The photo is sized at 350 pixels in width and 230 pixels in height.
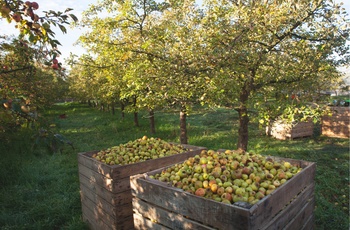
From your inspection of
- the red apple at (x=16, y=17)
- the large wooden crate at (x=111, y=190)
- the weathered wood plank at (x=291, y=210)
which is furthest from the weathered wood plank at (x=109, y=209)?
the red apple at (x=16, y=17)

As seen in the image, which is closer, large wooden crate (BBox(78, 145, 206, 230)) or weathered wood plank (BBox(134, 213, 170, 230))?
weathered wood plank (BBox(134, 213, 170, 230))

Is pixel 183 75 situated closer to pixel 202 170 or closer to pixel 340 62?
pixel 202 170

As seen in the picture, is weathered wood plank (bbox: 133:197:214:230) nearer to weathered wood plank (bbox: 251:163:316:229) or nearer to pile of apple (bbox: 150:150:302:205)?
pile of apple (bbox: 150:150:302:205)

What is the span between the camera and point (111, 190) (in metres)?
3.94

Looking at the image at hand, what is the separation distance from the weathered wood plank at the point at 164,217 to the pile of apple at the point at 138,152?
95 centimetres

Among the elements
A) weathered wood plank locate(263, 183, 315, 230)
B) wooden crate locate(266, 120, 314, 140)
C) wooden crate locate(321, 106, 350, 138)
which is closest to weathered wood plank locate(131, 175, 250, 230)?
weathered wood plank locate(263, 183, 315, 230)

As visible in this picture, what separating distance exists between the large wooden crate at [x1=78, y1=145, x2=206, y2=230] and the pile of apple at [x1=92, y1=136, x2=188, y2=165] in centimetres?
19

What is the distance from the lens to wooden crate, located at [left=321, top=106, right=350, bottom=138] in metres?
12.1

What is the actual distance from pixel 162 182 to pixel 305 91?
154 inches

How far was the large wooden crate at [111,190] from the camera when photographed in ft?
12.9

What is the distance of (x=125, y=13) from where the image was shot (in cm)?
845

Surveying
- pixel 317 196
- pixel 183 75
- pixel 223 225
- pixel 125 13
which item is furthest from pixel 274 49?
pixel 125 13

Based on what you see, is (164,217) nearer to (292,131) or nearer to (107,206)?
(107,206)

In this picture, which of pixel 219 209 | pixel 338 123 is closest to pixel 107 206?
pixel 219 209
